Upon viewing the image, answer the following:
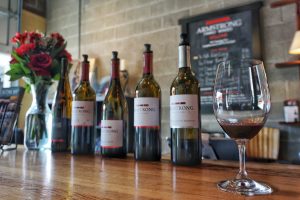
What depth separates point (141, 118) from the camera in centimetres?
74

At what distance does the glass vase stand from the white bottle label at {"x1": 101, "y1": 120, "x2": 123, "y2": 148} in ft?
1.38

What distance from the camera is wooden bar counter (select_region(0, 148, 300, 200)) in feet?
1.27

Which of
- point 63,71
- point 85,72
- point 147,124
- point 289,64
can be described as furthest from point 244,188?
point 289,64

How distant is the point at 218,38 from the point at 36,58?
1740mm

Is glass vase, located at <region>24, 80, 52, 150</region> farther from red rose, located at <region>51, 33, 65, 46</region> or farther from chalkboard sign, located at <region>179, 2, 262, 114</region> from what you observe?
chalkboard sign, located at <region>179, 2, 262, 114</region>

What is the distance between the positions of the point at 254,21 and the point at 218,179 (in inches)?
79.9

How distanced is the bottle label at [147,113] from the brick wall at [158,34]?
1.67 meters

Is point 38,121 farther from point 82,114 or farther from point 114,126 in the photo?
point 114,126

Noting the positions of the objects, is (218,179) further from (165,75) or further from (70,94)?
(165,75)

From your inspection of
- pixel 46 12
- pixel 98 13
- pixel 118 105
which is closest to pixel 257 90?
pixel 118 105

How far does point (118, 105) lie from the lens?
0.88 metres

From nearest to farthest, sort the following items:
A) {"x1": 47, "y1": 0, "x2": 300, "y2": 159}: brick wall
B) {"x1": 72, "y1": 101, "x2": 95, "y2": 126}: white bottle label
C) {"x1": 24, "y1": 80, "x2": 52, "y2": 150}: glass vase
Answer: {"x1": 72, "y1": 101, "x2": 95, "y2": 126}: white bottle label, {"x1": 24, "y1": 80, "x2": 52, "y2": 150}: glass vase, {"x1": 47, "y1": 0, "x2": 300, "y2": 159}: brick wall

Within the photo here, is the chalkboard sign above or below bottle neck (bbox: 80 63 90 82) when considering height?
above

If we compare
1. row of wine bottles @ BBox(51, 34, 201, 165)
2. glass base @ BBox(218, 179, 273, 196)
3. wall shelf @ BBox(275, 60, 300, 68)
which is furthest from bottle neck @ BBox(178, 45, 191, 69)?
wall shelf @ BBox(275, 60, 300, 68)
